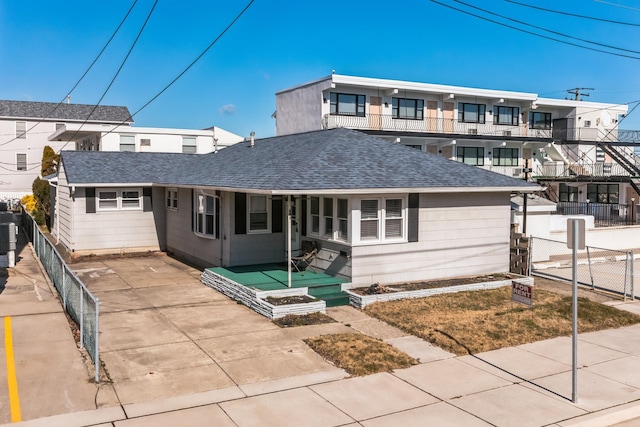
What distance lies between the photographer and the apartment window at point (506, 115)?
41.7 metres

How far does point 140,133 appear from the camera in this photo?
35.2m

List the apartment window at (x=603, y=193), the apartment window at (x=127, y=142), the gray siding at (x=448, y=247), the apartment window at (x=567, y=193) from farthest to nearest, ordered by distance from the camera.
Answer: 1. the apartment window at (x=567, y=193)
2. the apartment window at (x=603, y=193)
3. the apartment window at (x=127, y=142)
4. the gray siding at (x=448, y=247)

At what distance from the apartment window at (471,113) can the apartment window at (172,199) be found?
23.3 metres

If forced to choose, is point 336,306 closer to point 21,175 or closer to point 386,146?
point 386,146

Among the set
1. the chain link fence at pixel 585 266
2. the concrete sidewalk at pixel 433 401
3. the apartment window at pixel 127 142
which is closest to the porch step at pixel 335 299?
the concrete sidewalk at pixel 433 401

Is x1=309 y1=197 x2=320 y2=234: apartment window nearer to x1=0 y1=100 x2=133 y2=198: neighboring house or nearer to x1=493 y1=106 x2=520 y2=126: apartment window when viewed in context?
x1=493 y1=106 x2=520 y2=126: apartment window

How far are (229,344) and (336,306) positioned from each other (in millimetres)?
3968

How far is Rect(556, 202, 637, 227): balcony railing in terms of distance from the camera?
28.6 meters

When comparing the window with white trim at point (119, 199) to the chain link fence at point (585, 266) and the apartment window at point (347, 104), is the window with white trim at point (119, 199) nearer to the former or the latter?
the apartment window at point (347, 104)

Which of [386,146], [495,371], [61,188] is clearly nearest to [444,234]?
[386,146]

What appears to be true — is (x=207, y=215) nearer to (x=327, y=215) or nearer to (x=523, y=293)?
(x=327, y=215)

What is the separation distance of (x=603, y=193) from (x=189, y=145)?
A: 29786mm

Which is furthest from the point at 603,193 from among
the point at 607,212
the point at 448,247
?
the point at 448,247

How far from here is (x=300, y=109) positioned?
37.7 m
